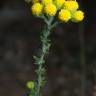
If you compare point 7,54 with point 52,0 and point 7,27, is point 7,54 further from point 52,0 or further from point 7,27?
point 52,0

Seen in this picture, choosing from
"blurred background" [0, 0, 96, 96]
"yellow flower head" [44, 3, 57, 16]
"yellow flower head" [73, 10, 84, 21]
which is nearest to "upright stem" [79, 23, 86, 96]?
"blurred background" [0, 0, 96, 96]

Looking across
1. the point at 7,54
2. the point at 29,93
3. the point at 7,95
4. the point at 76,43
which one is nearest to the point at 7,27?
the point at 7,54

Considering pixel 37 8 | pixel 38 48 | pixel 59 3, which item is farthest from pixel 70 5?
pixel 38 48

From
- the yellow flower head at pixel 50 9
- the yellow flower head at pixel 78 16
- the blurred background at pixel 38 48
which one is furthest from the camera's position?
the blurred background at pixel 38 48

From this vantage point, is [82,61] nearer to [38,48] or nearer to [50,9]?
[38,48]

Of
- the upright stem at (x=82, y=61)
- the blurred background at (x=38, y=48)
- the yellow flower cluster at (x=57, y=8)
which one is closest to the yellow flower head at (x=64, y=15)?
the yellow flower cluster at (x=57, y=8)

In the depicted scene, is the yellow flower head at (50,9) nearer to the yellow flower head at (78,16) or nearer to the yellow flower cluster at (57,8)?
the yellow flower cluster at (57,8)

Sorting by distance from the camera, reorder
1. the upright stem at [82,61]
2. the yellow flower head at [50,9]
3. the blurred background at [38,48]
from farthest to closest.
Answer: the blurred background at [38,48] → the upright stem at [82,61] → the yellow flower head at [50,9]

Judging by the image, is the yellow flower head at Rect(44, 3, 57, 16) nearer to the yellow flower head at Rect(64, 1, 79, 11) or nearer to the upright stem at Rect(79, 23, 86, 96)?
the yellow flower head at Rect(64, 1, 79, 11)
